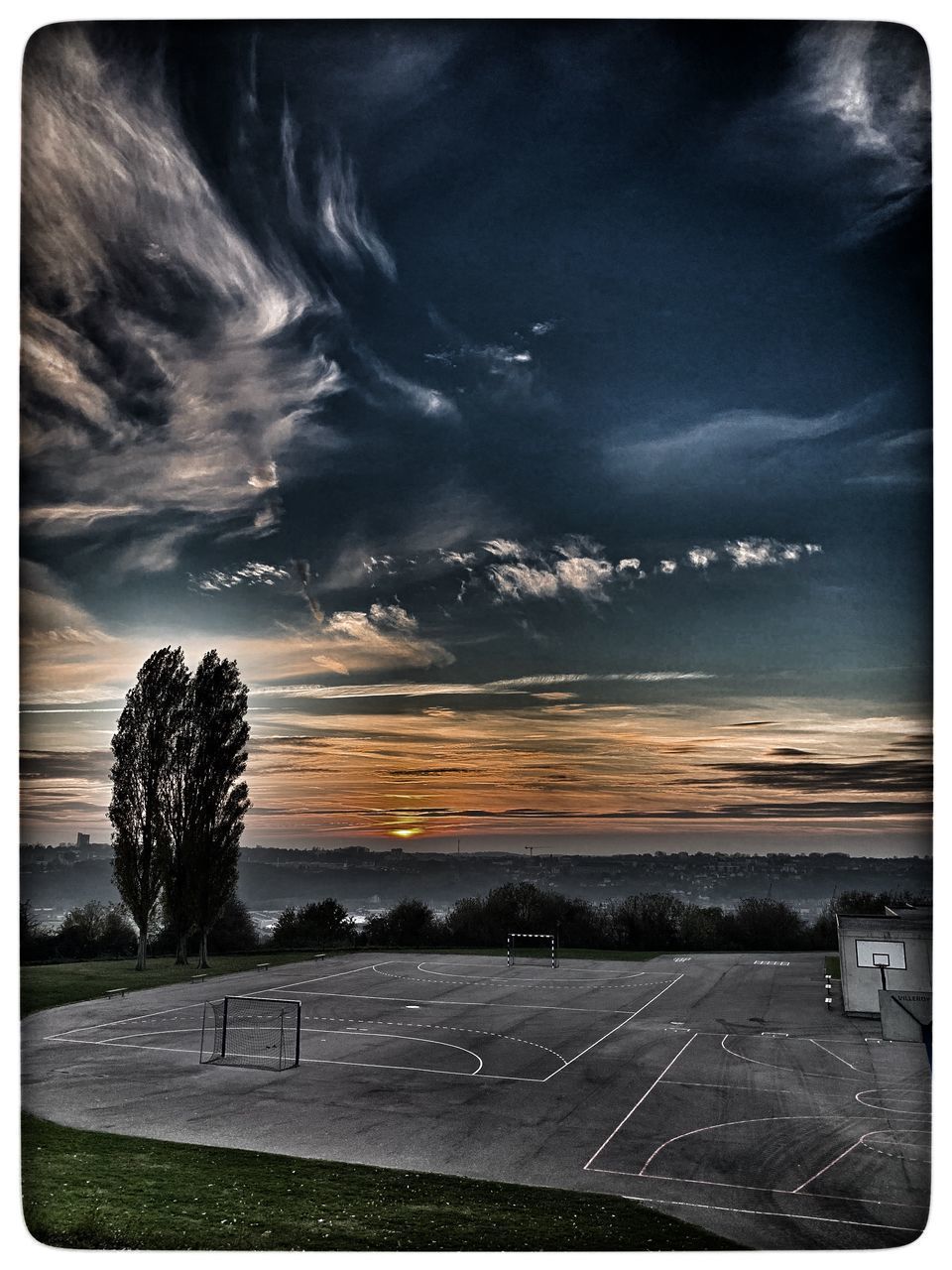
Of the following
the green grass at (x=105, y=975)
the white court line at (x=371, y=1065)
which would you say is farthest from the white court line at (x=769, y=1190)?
the green grass at (x=105, y=975)

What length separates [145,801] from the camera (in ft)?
56.6

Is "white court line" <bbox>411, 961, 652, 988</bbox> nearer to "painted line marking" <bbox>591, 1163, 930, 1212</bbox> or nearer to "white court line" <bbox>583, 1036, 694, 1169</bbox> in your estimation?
"white court line" <bbox>583, 1036, 694, 1169</bbox>

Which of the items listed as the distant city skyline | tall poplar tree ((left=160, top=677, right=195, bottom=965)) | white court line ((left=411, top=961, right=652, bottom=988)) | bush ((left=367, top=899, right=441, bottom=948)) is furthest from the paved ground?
bush ((left=367, top=899, right=441, bottom=948))

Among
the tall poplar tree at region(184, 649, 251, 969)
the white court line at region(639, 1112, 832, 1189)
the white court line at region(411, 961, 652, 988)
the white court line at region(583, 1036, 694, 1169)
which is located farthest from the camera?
the white court line at region(411, 961, 652, 988)

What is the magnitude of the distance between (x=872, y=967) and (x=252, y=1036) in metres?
9.18

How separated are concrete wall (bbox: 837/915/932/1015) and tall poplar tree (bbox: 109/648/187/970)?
11.8 meters

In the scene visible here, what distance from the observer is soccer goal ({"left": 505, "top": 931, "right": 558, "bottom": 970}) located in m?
21.6

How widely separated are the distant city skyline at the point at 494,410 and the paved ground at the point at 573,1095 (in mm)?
2824

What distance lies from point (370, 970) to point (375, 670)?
8.31m

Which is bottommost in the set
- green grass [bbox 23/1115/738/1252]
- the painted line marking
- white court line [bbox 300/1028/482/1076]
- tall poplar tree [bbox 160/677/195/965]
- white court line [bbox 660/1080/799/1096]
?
white court line [bbox 300/1028/482/1076]

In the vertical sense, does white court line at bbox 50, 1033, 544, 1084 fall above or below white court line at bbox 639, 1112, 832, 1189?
below

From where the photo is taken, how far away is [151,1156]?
7.25 m

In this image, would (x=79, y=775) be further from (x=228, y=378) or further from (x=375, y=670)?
(x=228, y=378)

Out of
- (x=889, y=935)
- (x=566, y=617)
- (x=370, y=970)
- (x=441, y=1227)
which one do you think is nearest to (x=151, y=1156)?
(x=441, y=1227)
